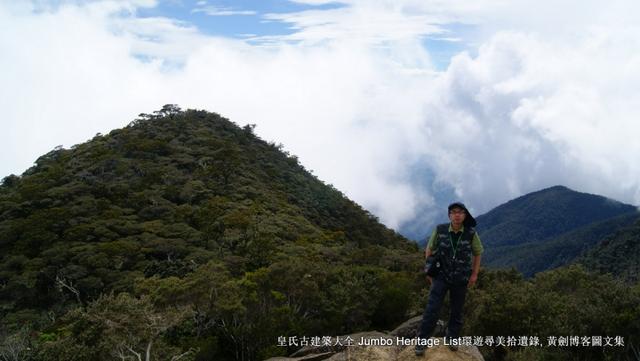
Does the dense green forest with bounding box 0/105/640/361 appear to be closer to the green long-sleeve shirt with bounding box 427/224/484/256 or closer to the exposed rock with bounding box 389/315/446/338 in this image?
the exposed rock with bounding box 389/315/446/338

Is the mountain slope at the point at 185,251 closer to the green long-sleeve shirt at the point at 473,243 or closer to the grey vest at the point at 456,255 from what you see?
the green long-sleeve shirt at the point at 473,243

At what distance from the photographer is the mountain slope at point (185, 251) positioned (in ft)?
63.6

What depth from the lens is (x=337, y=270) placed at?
25.7 meters

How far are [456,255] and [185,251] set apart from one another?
2813 centimetres

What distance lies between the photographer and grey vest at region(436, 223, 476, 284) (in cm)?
875

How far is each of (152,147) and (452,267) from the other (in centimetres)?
5029

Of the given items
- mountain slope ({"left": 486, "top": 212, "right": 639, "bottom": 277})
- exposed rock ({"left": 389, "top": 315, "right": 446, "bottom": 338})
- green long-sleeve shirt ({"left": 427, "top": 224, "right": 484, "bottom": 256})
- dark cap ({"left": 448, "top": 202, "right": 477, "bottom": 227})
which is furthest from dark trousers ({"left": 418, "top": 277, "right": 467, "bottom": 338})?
mountain slope ({"left": 486, "top": 212, "right": 639, "bottom": 277})

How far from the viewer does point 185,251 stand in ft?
113

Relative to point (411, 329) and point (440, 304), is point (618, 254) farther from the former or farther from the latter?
point (440, 304)

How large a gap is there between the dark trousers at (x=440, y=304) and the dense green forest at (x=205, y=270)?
428 centimetres

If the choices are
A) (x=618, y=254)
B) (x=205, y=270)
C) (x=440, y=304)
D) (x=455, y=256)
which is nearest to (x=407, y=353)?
(x=440, y=304)

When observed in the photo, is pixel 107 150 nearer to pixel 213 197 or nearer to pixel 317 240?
pixel 213 197

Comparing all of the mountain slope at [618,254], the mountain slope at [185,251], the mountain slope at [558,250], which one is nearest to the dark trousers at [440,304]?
the mountain slope at [185,251]

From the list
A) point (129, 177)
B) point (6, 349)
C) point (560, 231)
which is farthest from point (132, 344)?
point (560, 231)
